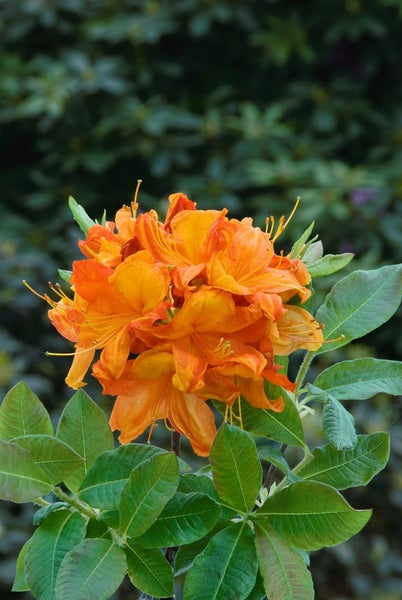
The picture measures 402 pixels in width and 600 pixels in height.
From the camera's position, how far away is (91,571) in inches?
28.1

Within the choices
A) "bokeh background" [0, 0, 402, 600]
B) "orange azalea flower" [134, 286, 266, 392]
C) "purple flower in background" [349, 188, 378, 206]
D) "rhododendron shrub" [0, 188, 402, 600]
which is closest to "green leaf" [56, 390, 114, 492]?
"rhododendron shrub" [0, 188, 402, 600]

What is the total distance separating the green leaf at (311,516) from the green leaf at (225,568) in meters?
0.02

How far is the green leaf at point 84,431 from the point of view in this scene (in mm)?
795

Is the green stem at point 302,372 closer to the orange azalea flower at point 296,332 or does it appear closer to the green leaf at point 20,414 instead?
the orange azalea flower at point 296,332

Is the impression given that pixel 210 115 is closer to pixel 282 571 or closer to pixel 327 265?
pixel 327 265

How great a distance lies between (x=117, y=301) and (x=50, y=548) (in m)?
0.19

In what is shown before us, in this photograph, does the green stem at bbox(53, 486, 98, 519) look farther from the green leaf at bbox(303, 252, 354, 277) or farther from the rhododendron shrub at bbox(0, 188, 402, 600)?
the green leaf at bbox(303, 252, 354, 277)

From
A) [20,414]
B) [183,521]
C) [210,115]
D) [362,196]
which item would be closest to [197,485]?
[183,521]

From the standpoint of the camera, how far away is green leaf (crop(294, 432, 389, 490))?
773mm

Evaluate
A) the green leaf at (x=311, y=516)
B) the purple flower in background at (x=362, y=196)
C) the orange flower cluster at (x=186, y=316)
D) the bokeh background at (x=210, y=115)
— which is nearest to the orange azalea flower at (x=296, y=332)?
the orange flower cluster at (x=186, y=316)

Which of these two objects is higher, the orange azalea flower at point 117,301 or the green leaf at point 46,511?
the orange azalea flower at point 117,301

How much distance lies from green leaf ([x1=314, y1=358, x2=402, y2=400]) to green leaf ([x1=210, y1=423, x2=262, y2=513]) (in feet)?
0.33

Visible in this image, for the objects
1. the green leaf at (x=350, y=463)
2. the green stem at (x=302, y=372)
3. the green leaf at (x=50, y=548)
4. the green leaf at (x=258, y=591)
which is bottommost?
the green leaf at (x=258, y=591)

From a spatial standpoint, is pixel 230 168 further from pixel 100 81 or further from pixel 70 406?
pixel 70 406
